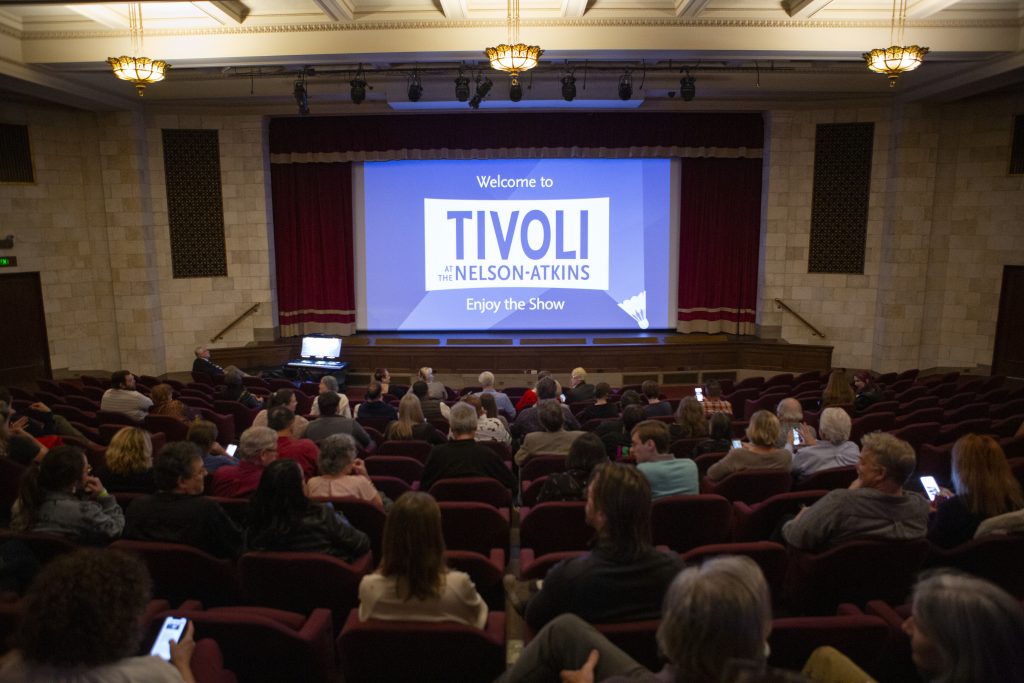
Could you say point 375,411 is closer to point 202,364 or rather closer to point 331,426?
point 331,426

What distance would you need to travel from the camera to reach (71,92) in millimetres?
9211

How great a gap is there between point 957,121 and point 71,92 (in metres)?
12.7

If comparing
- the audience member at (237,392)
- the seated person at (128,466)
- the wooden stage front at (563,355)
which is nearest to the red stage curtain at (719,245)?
the wooden stage front at (563,355)

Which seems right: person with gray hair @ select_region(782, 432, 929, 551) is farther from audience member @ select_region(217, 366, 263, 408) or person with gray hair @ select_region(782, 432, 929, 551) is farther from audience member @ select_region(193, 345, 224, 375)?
audience member @ select_region(193, 345, 224, 375)

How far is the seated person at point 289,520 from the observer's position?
9.32 feet

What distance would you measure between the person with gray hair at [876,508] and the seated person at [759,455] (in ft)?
3.36

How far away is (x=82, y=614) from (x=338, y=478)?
2.02 meters

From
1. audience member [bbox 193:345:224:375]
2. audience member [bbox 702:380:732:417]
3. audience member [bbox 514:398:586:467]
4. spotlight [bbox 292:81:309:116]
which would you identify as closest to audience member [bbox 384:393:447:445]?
audience member [bbox 514:398:586:467]

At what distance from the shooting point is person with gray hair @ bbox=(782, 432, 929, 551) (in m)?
2.94

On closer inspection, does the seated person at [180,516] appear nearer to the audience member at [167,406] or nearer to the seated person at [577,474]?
the seated person at [577,474]

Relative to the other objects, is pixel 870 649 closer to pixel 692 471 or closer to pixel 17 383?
pixel 692 471

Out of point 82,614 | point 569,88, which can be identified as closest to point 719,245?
point 569,88

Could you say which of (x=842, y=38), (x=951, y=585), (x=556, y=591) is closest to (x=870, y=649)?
(x=951, y=585)

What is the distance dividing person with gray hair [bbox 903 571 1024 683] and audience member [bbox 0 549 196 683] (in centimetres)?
174
